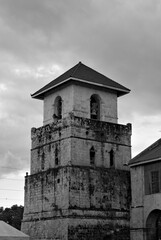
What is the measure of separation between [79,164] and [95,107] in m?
5.91

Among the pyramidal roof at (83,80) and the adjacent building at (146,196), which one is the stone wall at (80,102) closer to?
the pyramidal roof at (83,80)

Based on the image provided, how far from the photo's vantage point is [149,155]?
37.1 meters

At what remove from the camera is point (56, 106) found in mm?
43375

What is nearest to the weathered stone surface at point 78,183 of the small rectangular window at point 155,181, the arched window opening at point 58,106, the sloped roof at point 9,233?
the arched window opening at point 58,106

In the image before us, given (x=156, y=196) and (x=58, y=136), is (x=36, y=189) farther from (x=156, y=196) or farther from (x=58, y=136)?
(x=156, y=196)

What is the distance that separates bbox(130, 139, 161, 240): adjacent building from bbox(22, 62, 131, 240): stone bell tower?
3.20 meters

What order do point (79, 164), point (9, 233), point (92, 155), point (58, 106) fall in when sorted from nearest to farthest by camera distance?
point (9, 233) < point (79, 164) < point (92, 155) < point (58, 106)

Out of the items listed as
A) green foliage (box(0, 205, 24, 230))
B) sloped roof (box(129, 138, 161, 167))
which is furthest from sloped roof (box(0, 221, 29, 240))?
green foliage (box(0, 205, 24, 230))

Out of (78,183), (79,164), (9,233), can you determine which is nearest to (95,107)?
(79,164)

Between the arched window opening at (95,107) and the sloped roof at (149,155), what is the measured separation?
5.69m

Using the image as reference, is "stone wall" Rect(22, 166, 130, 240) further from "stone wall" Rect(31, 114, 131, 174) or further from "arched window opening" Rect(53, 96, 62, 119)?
"arched window opening" Rect(53, 96, 62, 119)

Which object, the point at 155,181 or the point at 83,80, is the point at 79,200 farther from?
the point at 83,80

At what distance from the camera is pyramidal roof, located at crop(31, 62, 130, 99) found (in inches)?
1626

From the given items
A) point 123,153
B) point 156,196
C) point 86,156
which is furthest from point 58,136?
point 156,196
